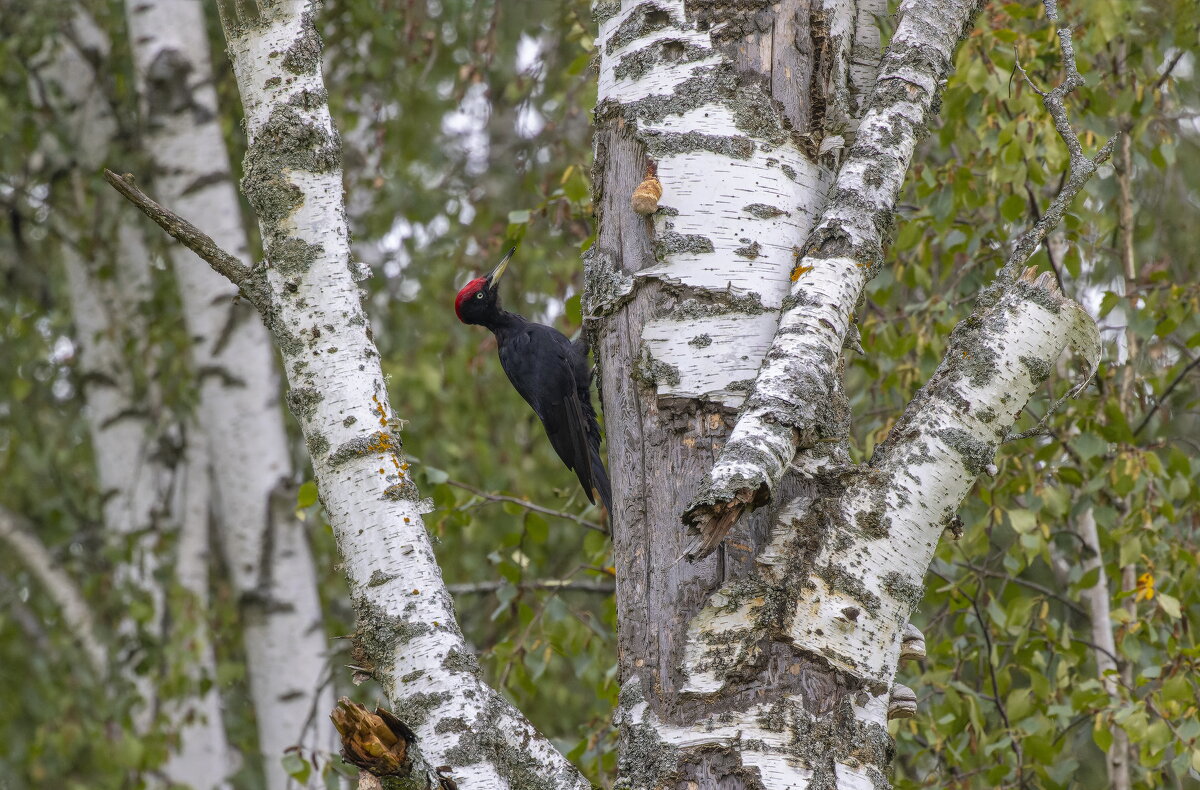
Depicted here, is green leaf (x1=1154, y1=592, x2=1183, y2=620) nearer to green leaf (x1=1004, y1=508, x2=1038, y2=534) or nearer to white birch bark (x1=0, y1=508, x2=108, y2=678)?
green leaf (x1=1004, y1=508, x2=1038, y2=534)

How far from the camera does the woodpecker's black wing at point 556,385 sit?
3963 mm

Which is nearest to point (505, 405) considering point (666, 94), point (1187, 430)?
point (1187, 430)

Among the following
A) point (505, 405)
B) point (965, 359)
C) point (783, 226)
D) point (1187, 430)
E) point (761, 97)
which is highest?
point (505, 405)

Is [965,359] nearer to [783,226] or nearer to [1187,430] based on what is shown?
[783,226]

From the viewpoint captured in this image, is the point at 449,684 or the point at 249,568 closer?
the point at 449,684

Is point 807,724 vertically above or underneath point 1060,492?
underneath

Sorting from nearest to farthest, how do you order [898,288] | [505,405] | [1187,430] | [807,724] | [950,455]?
[807,724] → [950,455] → [898,288] → [1187,430] → [505,405]

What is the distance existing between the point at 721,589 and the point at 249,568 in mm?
3001

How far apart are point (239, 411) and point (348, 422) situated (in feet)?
8.57

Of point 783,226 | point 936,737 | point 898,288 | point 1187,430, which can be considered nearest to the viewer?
point 783,226

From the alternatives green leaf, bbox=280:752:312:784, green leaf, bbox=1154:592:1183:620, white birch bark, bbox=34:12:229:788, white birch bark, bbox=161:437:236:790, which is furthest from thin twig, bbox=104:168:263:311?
white birch bark, bbox=34:12:229:788

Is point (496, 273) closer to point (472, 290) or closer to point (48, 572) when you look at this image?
point (472, 290)

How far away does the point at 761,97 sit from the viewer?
5.41 ft

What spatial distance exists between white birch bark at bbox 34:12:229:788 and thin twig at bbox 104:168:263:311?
11.0ft
